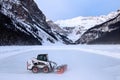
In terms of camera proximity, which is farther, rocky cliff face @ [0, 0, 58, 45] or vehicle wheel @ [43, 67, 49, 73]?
rocky cliff face @ [0, 0, 58, 45]

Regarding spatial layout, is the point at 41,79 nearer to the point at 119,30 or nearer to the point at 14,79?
the point at 14,79

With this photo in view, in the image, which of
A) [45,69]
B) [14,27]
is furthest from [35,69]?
[14,27]

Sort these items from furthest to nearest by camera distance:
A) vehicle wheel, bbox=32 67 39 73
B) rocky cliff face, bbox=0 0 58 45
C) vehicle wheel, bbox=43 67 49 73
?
rocky cliff face, bbox=0 0 58 45
vehicle wheel, bbox=32 67 39 73
vehicle wheel, bbox=43 67 49 73

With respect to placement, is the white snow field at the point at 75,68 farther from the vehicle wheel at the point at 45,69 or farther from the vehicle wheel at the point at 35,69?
the vehicle wheel at the point at 45,69

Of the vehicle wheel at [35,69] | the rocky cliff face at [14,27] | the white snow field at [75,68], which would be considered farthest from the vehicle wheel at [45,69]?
the rocky cliff face at [14,27]

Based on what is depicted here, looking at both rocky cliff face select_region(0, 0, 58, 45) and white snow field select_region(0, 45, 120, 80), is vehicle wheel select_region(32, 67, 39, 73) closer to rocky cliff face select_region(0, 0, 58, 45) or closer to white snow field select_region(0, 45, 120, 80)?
white snow field select_region(0, 45, 120, 80)

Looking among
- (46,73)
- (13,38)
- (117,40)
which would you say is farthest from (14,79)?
(117,40)

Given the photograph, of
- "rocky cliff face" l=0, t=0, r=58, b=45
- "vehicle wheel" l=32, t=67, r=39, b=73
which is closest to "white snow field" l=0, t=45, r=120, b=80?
"vehicle wheel" l=32, t=67, r=39, b=73

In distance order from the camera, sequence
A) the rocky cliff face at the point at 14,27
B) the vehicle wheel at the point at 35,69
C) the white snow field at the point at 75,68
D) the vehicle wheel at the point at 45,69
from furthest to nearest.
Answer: the rocky cliff face at the point at 14,27
the vehicle wheel at the point at 35,69
the vehicle wheel at the point at 45,69
the white snow field at the point at 75,68

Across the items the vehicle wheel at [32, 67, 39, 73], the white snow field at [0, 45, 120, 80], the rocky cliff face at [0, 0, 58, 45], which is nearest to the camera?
the white snow field at [0, 45, 120, 80]

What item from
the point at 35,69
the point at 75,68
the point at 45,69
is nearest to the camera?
the point at 45,69

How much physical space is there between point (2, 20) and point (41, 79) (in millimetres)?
115186

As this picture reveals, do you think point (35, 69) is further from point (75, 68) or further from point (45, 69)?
point (75, 68)

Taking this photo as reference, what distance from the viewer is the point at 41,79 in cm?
1623
